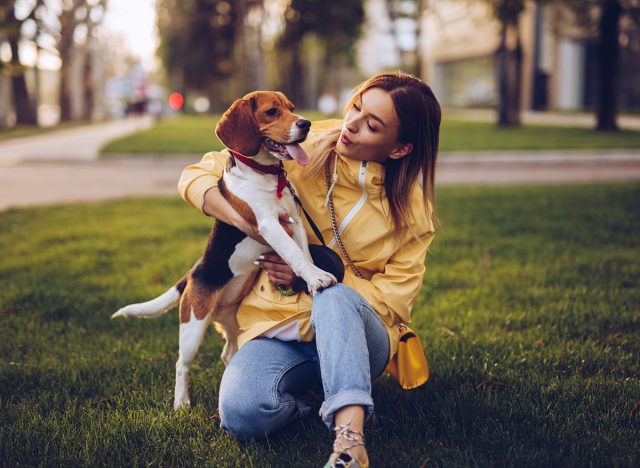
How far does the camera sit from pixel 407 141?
307cm

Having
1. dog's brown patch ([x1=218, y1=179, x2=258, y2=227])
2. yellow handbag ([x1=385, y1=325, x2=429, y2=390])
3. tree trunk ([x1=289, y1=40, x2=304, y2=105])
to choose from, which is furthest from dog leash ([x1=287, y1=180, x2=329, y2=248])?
tree trunk ([x1=289, y1=40, x2=304, y2=105])

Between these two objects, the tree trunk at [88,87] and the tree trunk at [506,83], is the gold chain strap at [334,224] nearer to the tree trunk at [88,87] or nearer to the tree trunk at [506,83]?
the tree trunk at [506,83]

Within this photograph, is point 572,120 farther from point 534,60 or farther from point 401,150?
point 401,150

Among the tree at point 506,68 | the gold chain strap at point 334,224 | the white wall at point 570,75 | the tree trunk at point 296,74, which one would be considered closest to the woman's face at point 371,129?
the gold chain strap at point 334,224

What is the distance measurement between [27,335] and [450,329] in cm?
269

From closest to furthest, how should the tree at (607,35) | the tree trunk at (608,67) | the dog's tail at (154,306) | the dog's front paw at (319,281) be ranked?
the dog's front paw at (319,281), the dog's tail at (154,306), the tree at (607,35), the tree trunk at (608,67)

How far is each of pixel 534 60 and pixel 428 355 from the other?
3948cm

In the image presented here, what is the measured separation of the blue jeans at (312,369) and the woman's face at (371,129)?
66cm

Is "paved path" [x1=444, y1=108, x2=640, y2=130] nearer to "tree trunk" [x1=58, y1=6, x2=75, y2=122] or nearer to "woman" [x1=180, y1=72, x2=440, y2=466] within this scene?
"tree trunk" [x1=58, y1=6, x2=75, y2=122]

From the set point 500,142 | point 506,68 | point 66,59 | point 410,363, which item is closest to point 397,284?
point 410,363

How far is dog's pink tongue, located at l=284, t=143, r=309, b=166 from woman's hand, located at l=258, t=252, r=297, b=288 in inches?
18.8

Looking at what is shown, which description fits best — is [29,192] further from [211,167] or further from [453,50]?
[453,50]

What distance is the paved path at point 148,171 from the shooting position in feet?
34.0

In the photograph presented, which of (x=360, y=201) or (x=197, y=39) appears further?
(x=197, y=39)
